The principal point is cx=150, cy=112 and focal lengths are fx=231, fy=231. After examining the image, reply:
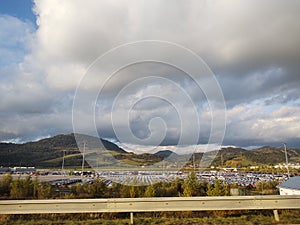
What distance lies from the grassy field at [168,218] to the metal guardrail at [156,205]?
1.11 ft

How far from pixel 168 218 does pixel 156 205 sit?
76 centimetres

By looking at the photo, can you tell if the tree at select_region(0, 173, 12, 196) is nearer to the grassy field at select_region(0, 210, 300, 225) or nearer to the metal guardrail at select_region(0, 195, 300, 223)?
the grassy field at select_region(0, 210, 300, 225)

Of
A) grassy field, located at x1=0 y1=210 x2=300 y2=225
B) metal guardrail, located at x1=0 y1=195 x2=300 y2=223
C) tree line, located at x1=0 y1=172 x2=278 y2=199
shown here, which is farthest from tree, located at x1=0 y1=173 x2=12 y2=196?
metal guardrail, located at x1=0 y1=195 x2=300 y2=223

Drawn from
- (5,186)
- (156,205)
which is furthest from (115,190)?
(156,205)

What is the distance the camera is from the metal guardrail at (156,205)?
687 cm

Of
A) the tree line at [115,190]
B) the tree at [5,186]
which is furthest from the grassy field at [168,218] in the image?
the tree at [5,186]

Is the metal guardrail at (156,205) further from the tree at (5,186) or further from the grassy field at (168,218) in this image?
the tree at (5,186)

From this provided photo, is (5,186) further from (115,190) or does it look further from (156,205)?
(156,205)

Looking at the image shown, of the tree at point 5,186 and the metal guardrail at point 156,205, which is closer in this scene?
the metal guardrail at point 156,205

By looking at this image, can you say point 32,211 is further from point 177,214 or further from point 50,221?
point 177,214

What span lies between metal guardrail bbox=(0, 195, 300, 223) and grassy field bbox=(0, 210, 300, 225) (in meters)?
0.34

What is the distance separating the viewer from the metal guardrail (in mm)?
6871

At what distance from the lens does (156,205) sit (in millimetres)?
6898

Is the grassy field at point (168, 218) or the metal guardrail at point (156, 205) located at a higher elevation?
the metal guardrail at point (156, 205)
